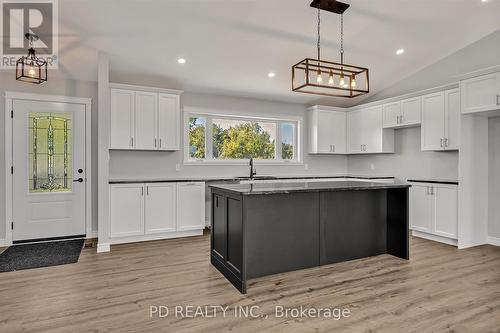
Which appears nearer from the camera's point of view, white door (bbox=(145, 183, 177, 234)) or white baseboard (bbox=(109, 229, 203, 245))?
white baseboard (bbox=(109, 229, 203, 245))

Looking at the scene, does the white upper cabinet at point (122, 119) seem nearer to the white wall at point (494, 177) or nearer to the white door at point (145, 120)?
the white door at point (145, 120)

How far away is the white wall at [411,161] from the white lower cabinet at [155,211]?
3.66 meters

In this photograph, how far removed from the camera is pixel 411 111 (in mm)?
5160

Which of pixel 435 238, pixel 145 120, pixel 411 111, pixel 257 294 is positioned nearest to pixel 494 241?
pixel 435 238

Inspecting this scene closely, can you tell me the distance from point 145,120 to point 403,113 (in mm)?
4387

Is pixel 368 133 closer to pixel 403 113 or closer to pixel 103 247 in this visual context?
pixel 403 113

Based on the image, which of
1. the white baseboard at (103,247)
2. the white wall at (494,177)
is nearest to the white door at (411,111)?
the white wall at (494,177)

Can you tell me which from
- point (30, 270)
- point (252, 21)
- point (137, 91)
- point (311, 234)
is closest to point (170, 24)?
point (252, 21)

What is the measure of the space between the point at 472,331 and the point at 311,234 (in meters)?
1.56

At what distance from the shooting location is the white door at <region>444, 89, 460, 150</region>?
4402 millimetres

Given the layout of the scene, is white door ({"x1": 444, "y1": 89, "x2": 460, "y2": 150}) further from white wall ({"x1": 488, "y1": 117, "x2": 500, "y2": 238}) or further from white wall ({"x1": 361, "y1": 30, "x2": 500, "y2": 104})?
white wall ({"x1": 488, "y1": 117, "x2": 500, "y2": 238})

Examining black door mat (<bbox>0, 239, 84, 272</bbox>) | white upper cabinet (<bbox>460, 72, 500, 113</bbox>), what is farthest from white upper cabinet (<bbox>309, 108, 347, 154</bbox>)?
black door mat (<bbox>0, 239, 84, 272</bbox>)

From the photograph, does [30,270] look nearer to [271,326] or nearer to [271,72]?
[271,326]

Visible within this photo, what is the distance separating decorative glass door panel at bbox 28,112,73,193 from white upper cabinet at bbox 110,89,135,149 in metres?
0.75
